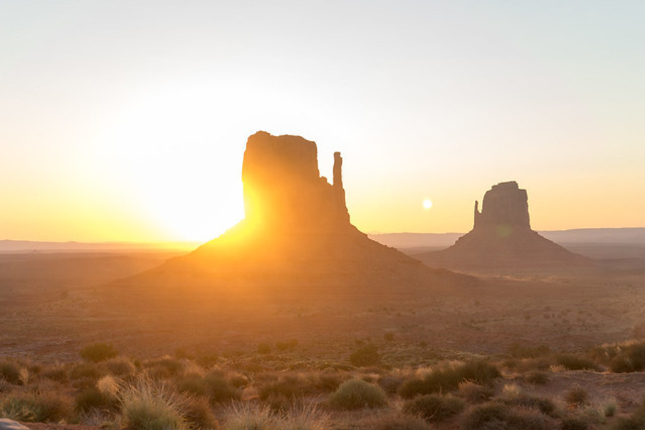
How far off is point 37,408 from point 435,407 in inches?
319

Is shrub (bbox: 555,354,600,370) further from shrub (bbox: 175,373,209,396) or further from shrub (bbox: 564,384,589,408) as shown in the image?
shrub (bbox: 175,373,209,396)

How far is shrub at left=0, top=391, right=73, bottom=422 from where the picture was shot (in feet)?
26.4

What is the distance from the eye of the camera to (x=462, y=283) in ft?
215

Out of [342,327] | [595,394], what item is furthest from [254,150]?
[595,394]

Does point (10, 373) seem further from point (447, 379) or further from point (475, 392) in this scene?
point (475, 392)

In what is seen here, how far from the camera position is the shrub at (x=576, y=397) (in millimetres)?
10742

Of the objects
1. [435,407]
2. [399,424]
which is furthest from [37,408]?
[435,407]

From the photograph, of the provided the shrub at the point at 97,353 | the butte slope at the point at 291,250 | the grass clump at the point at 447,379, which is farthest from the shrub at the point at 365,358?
the butte slope at the point at 291,250

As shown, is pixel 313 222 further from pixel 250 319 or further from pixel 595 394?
pixel 595 394

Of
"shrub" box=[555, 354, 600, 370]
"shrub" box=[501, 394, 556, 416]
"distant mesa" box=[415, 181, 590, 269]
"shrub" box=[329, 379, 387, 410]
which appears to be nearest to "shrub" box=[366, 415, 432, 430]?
"shrub" box=[501, 394, 556, 416]

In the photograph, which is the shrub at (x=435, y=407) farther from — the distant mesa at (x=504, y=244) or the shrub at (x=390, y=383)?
the distant mesa at (x=504, y=244)

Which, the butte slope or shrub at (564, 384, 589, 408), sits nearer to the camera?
shrub at (564, 384, 589, 408)

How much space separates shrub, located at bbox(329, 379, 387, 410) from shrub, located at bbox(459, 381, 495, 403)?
2045 mm

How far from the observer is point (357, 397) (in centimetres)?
1157
